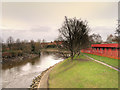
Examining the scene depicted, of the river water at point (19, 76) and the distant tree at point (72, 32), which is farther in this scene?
the distant tree at point (72, 32)

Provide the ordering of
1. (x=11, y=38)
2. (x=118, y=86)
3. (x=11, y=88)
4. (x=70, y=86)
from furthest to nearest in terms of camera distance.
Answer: (x=11, y=38), (x=11, y=88), (x=70, y=86), (x=118, y=86)

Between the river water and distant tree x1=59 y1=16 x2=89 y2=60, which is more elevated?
distant tree x1=59 y1=16 x2=89 y2=60

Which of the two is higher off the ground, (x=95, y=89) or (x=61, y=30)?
(x=61, y=30)

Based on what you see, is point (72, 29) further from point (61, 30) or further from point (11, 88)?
point (11, 88)

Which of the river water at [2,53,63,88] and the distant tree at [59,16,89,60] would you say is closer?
the river water at [2,53,63,88]

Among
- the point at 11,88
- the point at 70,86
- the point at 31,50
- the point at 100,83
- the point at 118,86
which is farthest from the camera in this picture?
the point at 31,50

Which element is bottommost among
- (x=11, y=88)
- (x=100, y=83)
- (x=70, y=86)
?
(x=11, y=88)

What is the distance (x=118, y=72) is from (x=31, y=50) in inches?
1991

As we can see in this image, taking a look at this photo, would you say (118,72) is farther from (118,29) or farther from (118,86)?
(118,29)

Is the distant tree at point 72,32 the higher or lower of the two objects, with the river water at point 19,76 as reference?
higher

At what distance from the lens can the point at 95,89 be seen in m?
6.93

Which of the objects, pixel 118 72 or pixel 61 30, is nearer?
pixel 118 72

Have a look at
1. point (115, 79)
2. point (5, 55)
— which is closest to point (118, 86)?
point (115, 79)

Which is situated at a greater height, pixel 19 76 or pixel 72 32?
pixel 72 32
